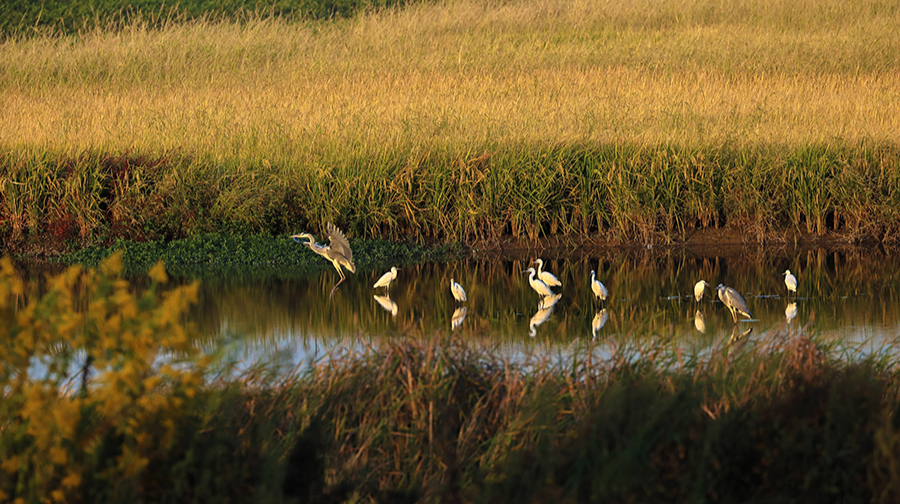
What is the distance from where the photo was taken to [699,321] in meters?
8.10

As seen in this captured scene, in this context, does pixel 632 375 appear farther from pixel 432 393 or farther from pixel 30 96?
pixel 30 96

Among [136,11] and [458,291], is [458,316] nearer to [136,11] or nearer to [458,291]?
[458,291]

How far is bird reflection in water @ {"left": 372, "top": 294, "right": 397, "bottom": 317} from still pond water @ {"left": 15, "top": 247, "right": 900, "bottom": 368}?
0.04 feet

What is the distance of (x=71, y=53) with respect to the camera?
21.8 metres

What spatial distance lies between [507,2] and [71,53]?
444 inches

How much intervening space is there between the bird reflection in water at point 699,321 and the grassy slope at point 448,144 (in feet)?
11.8

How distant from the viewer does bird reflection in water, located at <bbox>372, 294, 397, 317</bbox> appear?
29.0ft

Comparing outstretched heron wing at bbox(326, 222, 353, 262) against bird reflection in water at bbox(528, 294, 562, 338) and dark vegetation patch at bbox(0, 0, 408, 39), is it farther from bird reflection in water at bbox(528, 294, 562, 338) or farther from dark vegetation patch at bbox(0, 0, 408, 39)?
dark vegetation patch at bbox(0, 0, 408, 39)

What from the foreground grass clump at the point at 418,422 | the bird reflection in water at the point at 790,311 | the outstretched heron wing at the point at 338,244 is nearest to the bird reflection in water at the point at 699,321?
the bird reflection in water at the point at 790,311

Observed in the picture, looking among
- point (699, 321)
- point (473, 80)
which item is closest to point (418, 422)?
point (699, 321)

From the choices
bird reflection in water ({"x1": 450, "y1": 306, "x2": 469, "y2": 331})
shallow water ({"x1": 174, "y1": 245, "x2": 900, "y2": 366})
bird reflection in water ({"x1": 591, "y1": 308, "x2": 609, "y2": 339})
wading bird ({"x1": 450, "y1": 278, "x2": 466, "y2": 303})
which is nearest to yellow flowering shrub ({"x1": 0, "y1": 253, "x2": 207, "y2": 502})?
shallow water ({"x1": 174, "y1": 245, "x2": 900, "y2": 366})

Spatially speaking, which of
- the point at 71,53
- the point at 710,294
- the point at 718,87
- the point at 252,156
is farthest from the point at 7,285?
the point at 71,53

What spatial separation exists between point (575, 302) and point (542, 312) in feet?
2.19

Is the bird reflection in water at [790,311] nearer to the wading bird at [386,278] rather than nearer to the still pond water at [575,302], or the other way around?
the still pond water at [575,302]
